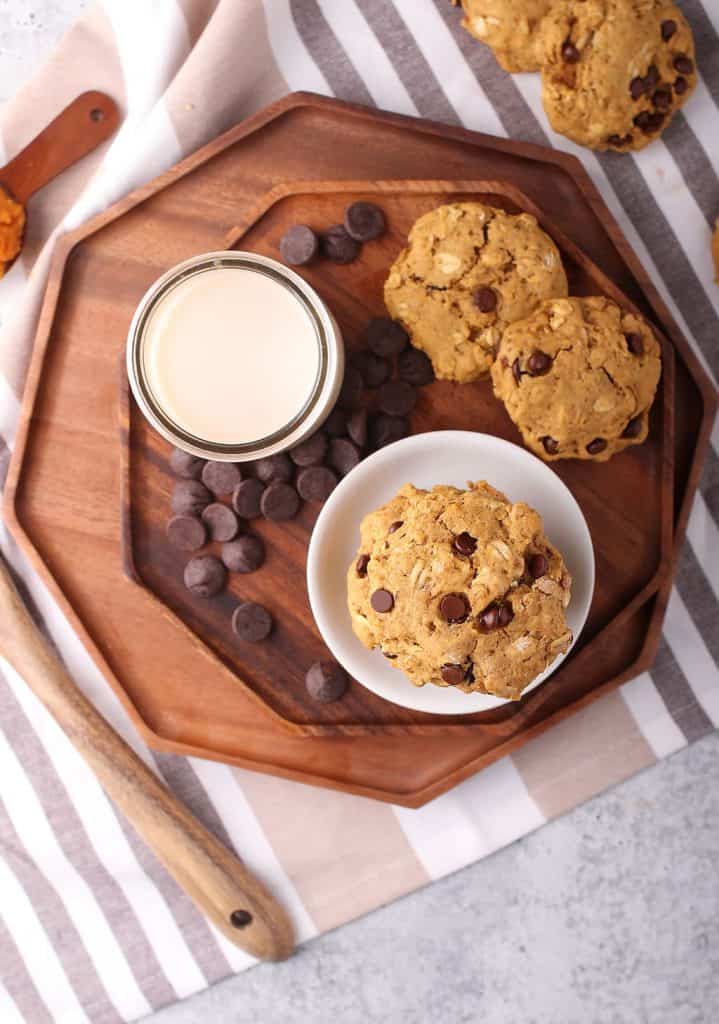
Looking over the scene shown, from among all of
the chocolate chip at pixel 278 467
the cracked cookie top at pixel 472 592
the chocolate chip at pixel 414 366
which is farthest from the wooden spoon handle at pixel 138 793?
the chocolate chip at pixel 414 366

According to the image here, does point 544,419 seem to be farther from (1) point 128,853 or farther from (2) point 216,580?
(1) point 128,853

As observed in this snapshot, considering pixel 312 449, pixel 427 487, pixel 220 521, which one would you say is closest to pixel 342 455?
pixel 312 449

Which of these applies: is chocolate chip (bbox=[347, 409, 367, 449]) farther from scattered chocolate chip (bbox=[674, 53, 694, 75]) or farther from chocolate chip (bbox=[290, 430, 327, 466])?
scattered chocolate chip (bbox=[674, 53, 694, 75])

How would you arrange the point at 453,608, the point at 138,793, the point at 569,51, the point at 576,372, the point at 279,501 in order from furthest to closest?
the point at 138,793, the point at 279,501, the point at 569,51, the point at 576,372, the point at 453,608

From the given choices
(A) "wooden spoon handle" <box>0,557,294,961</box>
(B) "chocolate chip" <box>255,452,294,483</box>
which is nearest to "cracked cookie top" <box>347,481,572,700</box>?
(B) "chocolate chip" <box>255,452,294,483</box>

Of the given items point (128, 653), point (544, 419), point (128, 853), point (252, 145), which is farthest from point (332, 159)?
point (128, 853)

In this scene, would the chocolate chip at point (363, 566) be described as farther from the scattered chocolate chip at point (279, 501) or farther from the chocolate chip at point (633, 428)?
the chocolate chip at point (633, 428)

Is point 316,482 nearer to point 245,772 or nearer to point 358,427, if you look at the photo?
point 358,427
